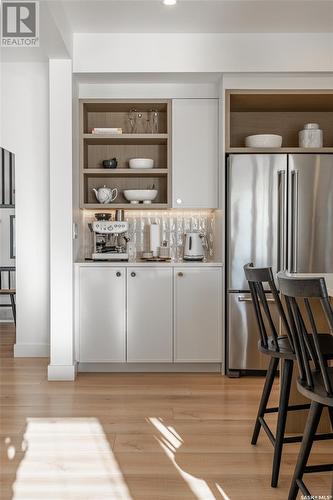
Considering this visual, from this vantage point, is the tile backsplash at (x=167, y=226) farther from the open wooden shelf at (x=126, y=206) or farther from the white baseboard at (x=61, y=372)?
the white baseboard at (x=61, y=372)

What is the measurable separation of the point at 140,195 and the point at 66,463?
8.59ft

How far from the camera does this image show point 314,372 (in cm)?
214

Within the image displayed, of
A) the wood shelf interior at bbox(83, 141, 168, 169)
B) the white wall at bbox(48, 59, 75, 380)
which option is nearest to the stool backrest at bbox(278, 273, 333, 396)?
the white wall at bbox(48, 59, 75, 380)

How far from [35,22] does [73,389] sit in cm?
263

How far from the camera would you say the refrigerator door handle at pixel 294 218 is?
169 inches

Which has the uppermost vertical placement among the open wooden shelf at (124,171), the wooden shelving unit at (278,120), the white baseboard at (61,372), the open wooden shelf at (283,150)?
the wooden shelving unit at (278,120)

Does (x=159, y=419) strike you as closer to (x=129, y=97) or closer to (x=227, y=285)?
(x=227, y=285)

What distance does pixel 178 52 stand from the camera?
14.2 ft

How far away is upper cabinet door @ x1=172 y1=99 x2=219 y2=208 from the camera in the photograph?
4.68m

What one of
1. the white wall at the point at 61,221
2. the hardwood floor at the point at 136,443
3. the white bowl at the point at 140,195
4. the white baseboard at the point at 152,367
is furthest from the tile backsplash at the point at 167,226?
the hardwood floor at the point at 136,443

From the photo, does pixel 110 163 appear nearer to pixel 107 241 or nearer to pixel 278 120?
pixel 107 241

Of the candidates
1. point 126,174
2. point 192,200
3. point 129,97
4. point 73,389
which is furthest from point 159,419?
point 129,97

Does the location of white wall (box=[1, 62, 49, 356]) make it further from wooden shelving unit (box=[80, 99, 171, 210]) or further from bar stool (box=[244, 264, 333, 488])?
bar stool (box=[244, 264, 333, 488])

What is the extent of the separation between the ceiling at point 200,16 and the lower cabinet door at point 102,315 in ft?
6.31
